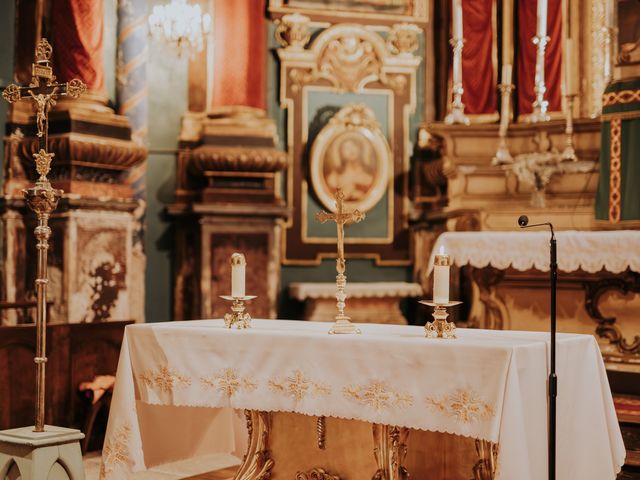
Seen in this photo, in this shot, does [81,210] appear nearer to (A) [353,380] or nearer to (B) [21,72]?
(B) [21,72]

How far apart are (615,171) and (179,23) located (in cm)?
363

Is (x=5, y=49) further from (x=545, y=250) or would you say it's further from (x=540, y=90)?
(x=545, y=250)

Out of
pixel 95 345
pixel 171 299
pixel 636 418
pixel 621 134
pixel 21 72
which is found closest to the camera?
pixel 636 418

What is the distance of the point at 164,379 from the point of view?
15.2 feet

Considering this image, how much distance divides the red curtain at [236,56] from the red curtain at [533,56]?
96.7 inches

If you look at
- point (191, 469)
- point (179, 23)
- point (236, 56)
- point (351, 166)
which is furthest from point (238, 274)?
point (351, 166)

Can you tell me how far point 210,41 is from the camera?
850 centimetres

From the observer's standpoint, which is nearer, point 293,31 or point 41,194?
point 41,194

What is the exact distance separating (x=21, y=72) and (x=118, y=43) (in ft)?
2.82

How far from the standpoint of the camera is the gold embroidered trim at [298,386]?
420 centimetres

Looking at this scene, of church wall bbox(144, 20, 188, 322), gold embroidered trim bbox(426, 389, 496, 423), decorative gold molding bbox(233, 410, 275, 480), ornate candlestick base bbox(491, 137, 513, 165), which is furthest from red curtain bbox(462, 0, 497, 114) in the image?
gold embroidered trim bbox(426, 389, 496, 423)

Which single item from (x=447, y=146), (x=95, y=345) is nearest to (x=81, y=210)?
(x=95, y=345)

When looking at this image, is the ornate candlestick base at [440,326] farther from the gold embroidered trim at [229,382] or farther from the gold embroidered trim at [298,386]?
the gold embroidered trim at [229,382]

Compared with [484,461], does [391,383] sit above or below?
above
